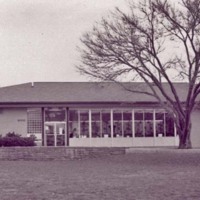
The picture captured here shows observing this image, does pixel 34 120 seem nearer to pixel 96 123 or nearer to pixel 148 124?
pixel 96 123

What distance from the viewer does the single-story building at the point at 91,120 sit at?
46.9 metres

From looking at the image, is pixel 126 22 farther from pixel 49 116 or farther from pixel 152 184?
pixel 152 184

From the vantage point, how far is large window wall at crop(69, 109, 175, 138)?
47.6 metres

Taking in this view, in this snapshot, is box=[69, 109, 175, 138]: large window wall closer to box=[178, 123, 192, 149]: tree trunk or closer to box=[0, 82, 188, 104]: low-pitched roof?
box=[0, 82, 188, 104]: low-pitched roof

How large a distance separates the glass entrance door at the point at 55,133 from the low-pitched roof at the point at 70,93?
1.96 m

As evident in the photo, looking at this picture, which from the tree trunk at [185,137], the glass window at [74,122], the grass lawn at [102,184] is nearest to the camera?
the grass lawn at [102,184]

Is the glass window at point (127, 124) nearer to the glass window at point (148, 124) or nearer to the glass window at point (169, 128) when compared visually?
the glass window at point (148, 124)

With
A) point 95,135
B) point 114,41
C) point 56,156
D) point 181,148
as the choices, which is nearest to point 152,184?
point 56,156

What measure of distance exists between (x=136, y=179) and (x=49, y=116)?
27.8m

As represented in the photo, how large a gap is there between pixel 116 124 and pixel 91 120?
1.90 metres

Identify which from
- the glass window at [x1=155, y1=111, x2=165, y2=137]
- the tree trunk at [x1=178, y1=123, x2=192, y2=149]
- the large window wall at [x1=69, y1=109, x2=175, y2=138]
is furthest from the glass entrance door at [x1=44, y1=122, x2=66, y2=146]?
the tree trunk at [x1=178, y1=123, x2=192, y2=149]

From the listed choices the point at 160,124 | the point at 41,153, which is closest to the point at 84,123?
the point at 160,124

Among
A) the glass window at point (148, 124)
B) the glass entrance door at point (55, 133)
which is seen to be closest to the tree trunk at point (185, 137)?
the glass window at point (148, 124)

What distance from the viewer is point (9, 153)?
33.2 metres
